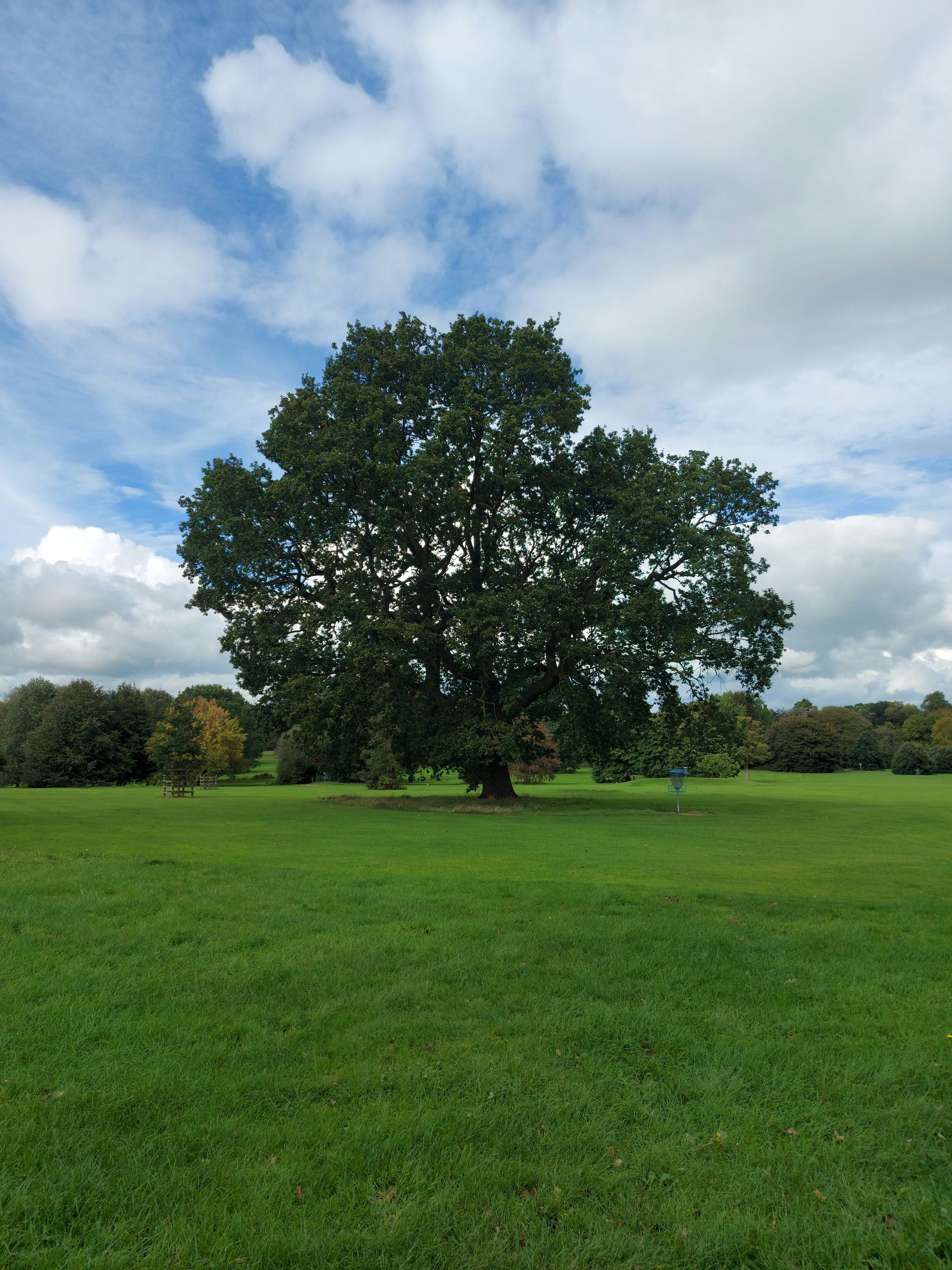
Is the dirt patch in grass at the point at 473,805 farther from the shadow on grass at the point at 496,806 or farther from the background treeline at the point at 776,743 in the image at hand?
the background treeline at the point at 776,743

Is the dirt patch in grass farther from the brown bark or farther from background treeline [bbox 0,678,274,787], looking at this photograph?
background treeline [bbox 0,678,274,787]

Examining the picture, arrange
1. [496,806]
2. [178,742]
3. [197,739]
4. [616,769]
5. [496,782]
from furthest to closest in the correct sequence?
1. [616,769]
2. [197,739]
3. [178,742]
4. [496,782]
5. [496,806]

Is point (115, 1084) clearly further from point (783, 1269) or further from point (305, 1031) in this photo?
point (783, 1269)

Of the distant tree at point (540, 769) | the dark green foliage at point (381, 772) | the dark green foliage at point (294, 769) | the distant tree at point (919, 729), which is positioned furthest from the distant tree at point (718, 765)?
the distant tree at point (919, 729)

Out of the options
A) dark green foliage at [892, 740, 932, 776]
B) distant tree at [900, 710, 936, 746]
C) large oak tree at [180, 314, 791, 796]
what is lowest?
dark green foliage at [892, 740, 932, 776]

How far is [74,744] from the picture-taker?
207 feet

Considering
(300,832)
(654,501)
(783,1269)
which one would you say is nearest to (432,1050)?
(783,1269)

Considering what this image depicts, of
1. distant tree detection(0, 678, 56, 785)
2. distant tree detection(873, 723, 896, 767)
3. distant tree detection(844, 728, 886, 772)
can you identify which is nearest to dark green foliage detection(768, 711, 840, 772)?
distant tree detection(844, 728, 886, 772)

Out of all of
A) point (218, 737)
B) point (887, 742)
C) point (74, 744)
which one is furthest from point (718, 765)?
point (74, 744)

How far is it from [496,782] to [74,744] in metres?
47.3

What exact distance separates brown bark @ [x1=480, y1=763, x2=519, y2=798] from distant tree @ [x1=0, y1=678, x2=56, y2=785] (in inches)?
2027

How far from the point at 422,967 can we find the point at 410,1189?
3.04 metres

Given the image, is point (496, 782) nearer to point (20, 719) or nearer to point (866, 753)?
point (20, 719)

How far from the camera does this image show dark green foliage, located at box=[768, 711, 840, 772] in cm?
8444
